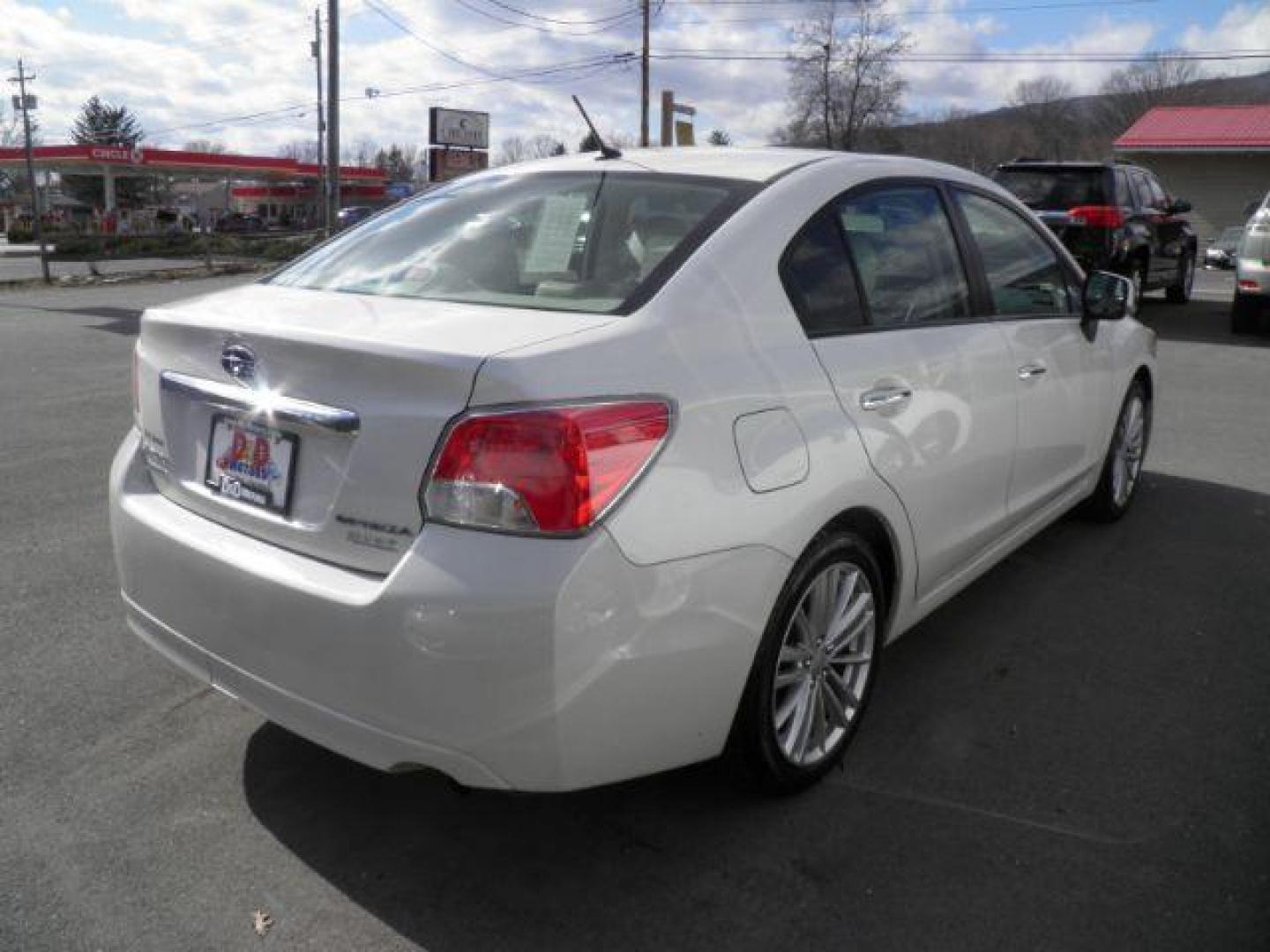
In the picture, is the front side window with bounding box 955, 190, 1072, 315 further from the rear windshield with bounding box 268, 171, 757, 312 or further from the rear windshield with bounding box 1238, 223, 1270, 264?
the rear windshield with bounding box 1238, 223, 1270, 264

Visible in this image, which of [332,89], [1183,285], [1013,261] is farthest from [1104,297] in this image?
[332,89]

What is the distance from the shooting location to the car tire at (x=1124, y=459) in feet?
16.3

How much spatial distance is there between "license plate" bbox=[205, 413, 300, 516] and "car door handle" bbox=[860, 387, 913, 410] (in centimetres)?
144

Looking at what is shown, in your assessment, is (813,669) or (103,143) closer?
(813,669)

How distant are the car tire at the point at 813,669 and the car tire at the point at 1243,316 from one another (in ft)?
38.8

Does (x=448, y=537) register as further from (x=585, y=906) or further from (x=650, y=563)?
(x=585, y=906)

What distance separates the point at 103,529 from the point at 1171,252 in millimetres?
14108

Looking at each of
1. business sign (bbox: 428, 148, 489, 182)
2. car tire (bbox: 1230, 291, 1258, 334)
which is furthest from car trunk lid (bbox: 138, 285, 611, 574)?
business sign (bbox: 428, 148, 489, 182)

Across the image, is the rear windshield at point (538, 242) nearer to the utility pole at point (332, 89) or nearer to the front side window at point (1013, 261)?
the front side window at point (1013, 261)

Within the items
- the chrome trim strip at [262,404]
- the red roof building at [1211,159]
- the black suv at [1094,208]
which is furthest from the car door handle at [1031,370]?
the red roof building at [1211,159]

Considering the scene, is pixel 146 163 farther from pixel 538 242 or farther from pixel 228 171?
pixel 538 242

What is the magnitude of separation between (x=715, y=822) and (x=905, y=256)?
5.80 ft

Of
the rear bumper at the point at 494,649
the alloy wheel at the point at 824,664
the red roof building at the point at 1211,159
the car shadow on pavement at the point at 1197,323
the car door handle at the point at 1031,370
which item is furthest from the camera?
the red roof building at the point at 1211,159

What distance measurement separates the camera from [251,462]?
2445mm
